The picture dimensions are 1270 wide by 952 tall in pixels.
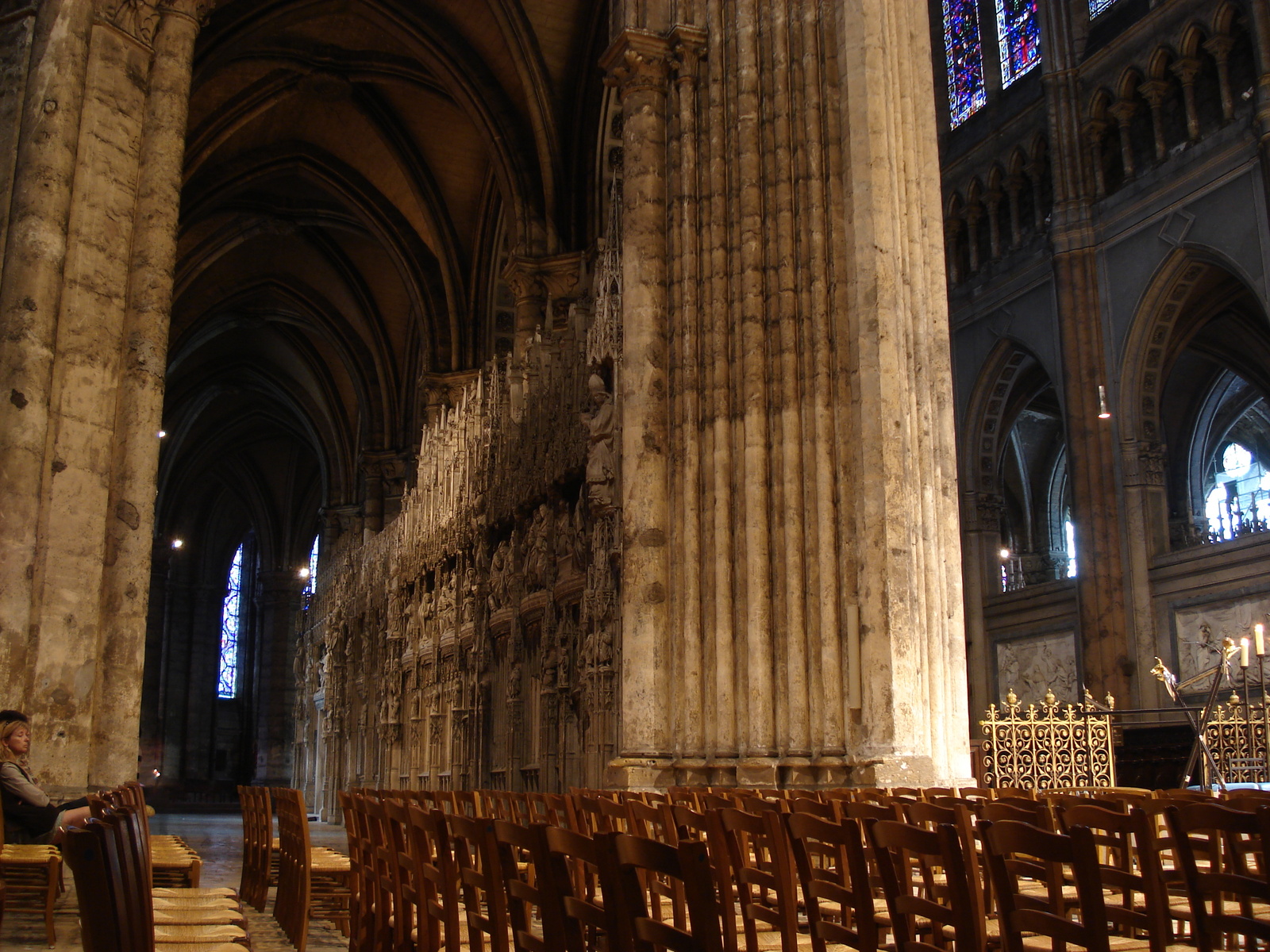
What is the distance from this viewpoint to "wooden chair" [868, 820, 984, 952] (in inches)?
97.1

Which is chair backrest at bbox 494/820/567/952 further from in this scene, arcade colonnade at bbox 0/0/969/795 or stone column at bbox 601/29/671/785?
stone column at bbox 601/29/671/785

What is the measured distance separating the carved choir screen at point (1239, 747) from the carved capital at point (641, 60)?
7.57 metres

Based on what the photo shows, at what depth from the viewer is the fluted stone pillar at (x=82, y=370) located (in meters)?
8.59

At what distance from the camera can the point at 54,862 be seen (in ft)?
15.4

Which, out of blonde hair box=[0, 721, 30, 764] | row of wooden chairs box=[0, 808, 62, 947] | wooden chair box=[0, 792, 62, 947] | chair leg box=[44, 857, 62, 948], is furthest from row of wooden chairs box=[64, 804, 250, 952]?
blonde hair box=[0, 721, 30, 764]

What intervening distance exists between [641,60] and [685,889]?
9.73 metres

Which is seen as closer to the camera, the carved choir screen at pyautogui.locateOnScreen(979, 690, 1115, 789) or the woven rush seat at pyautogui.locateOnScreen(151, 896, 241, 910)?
the woven rush seat at pyautogui.locateOnScreen(151, 896, 241, 910)

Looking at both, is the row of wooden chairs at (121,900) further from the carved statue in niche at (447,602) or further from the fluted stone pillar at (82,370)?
the carved statue in niche at (447,602)

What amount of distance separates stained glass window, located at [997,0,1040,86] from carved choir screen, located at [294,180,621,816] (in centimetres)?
1078

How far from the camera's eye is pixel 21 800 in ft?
18.5

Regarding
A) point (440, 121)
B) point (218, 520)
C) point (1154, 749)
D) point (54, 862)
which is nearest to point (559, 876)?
point (54, 862)

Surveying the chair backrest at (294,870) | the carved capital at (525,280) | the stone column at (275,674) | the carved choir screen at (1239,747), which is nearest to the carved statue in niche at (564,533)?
the carved capital at (525,280)

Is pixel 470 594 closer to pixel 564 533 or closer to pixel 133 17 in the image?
pixel 564 533

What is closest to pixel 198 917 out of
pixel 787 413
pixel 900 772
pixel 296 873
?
pixel 296 873
